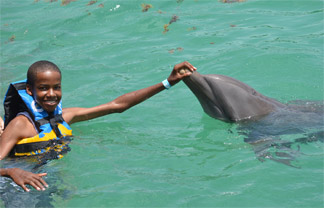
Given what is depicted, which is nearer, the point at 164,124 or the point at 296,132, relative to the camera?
the point at 296,132

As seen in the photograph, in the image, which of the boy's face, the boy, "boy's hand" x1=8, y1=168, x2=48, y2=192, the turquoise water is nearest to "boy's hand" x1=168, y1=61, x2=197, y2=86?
the boy

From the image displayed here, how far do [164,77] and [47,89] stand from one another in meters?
3.58

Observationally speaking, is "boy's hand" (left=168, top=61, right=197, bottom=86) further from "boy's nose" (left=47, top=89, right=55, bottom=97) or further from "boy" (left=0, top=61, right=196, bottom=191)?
"boy's nose" (left=47, top=89, right=55, bottom=97)

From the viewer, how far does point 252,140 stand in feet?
19.2

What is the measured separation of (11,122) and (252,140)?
2.80 metres

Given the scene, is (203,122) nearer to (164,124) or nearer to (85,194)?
(164,124)

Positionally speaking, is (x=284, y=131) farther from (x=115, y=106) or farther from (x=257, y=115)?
(x=115, y=106)

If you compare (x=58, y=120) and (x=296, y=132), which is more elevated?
(x=58, y=120)

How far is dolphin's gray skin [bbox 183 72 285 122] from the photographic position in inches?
229

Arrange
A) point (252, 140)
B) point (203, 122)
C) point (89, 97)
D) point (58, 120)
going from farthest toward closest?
point (89, 97) < point (203, 122) < point (252, 140) < point (58, 120)

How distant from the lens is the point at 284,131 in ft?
19.8

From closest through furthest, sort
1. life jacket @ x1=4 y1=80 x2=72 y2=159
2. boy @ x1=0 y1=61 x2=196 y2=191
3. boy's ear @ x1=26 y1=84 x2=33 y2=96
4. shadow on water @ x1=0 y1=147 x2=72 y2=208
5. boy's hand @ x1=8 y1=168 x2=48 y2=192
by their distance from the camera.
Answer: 1. boy's hand @ x1=8 y1=168 x2=48 y2=192
2. shadow on water @ x1=0 y1=147 x2=72 y2=208
3. boy @ x1=0 y1=61 x2=196 y2=191
4. life jacket @ x1=4 y1=80 x2=72 y2=159
5. boy's ear @ x1=26 y1=84 x2=33 y2=96

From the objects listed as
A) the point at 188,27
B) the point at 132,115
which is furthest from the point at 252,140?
the point at 188,27

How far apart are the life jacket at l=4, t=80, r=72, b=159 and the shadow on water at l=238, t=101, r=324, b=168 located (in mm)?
2210
